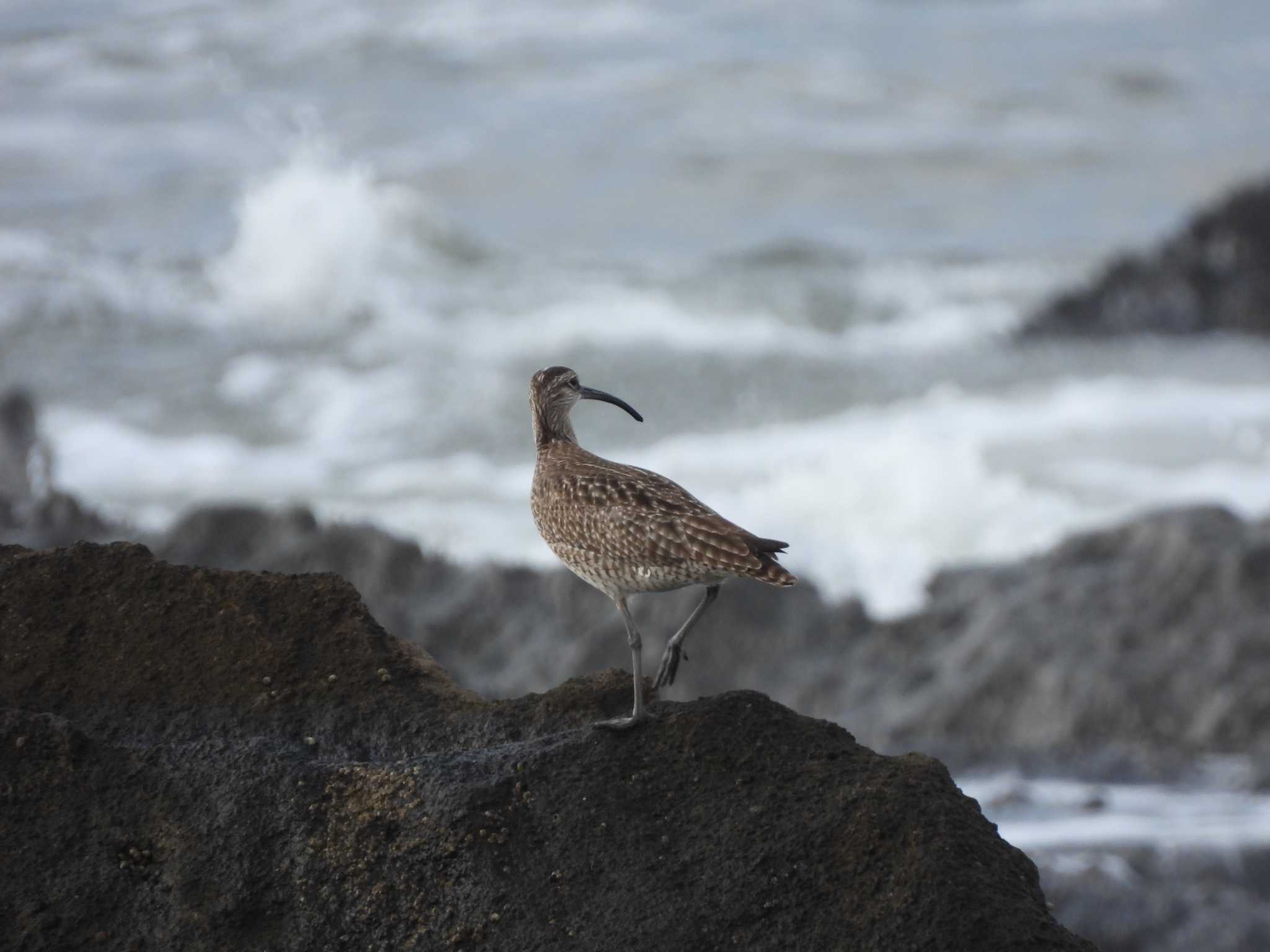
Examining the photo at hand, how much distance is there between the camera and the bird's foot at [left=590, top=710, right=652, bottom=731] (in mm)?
5438

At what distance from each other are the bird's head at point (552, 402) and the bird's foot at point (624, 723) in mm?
2248

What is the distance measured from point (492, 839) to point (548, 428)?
8.96 feet

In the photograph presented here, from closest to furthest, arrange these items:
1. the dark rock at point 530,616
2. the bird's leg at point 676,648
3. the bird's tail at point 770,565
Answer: the bird's tail at point 770,565 → the bird's leg at point 676,648 → the dark rock at point 530,616

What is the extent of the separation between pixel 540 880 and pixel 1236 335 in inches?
790

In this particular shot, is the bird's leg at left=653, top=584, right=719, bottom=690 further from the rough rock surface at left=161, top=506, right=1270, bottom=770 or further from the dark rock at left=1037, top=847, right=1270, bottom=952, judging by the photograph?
the rough rock surface at left=161, top=506, right=1270, bottom=770

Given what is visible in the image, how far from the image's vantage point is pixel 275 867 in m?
5.24

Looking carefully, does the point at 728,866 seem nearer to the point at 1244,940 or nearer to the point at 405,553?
the point at 1244,940

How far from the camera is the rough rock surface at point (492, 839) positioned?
16.3 ft

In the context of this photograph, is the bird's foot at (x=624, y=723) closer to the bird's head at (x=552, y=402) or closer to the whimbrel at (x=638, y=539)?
the whimbrel at (x=638, y=539)

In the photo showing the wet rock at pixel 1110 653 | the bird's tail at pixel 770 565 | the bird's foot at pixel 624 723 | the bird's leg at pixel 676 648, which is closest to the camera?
the bird's foot at pixel 624 723

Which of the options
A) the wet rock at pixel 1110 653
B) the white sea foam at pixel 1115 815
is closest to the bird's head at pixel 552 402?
the white sea foam at pixel 1115 815

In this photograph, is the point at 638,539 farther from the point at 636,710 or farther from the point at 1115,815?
the point at 1115,815

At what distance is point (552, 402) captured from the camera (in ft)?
24.8

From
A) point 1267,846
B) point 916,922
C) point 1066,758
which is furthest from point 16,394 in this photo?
point 916,922
